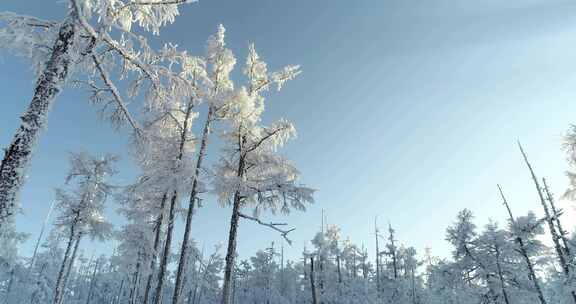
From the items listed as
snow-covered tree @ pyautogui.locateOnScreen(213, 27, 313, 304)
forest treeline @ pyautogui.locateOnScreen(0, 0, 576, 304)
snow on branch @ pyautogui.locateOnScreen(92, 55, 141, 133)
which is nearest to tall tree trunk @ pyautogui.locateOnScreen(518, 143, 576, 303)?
forest treeline @ pyautogui.locateOnScreen(0, 0, 576, 304)

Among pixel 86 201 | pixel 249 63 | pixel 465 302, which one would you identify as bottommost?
pixel 465 302

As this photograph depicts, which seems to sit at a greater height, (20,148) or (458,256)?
(458,256)

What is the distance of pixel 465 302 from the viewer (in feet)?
90.5

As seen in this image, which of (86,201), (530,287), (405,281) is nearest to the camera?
(86,201)

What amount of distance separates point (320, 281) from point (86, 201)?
93.1 ft

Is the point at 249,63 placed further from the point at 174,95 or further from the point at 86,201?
the point at 86,201

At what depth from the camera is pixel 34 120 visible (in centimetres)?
520

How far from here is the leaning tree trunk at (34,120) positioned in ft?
15.8

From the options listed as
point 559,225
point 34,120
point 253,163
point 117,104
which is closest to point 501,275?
point 559,225

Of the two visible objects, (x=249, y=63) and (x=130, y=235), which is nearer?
(x=249, y=63)

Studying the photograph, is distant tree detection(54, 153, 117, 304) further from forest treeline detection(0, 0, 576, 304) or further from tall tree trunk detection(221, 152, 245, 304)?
tall tree trunk detection(221, 152, 245, 304)

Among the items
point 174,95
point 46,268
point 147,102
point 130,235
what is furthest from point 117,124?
point 46,268

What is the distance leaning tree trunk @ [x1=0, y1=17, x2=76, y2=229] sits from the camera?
4.81 metres

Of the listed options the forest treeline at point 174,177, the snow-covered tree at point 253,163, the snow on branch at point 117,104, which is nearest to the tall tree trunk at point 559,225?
the forest treeline at point 174,177
